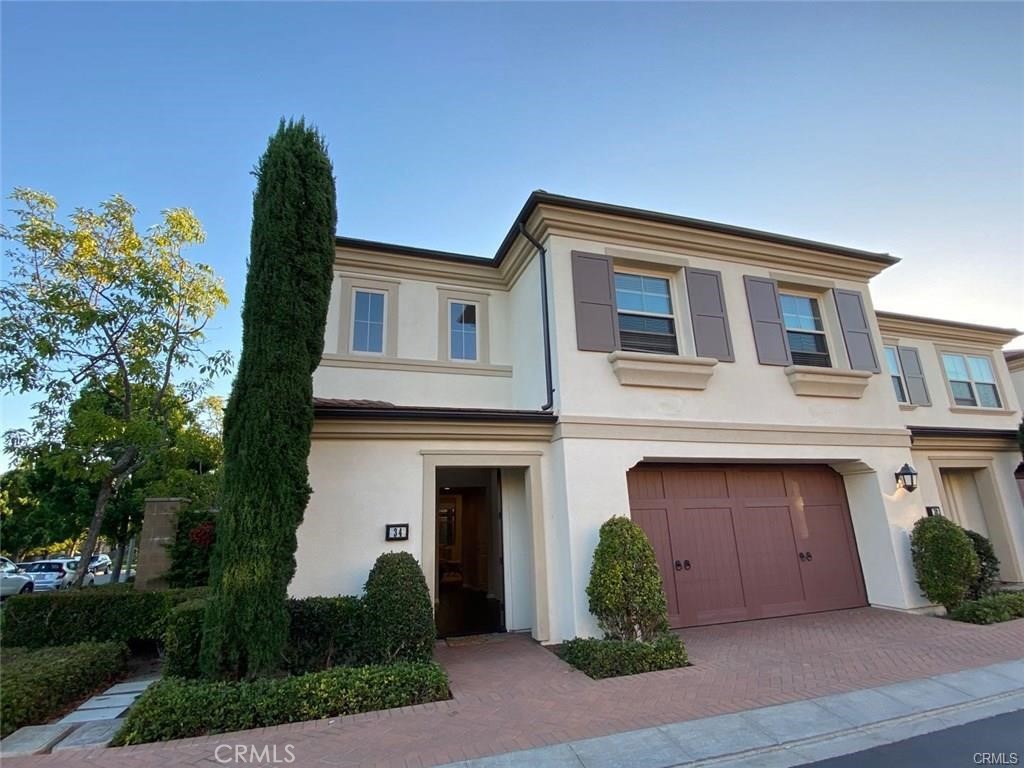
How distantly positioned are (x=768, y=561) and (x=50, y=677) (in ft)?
34.3

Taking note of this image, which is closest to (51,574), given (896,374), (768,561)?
(768,561)

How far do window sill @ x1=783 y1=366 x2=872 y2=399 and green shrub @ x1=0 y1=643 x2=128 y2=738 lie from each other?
1159 cm

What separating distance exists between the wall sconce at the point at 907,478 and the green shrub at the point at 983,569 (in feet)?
4.25

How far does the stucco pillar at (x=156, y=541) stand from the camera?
26.7ft

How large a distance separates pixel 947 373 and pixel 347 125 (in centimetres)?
1740

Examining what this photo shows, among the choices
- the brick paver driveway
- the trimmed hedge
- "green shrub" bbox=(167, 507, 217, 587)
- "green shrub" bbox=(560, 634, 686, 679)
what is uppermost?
"green shrub" bbox=(167, 507, 217, 587)

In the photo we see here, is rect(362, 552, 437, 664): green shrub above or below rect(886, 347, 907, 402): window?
below

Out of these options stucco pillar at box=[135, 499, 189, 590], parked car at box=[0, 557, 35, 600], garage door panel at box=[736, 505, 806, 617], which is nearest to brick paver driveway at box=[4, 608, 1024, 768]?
garage door panel at box=[736, 505, 806, 617]

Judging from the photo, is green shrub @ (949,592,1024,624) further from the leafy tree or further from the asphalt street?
the leafy tree

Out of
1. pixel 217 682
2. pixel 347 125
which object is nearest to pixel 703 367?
pixel 347 125

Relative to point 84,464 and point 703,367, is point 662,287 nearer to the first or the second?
point 703,367

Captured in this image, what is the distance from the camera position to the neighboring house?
23.9ft

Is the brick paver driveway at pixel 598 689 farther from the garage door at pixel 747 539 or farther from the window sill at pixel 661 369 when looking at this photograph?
the window sill at pixel 661 369

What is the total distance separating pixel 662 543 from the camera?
8328 mm
